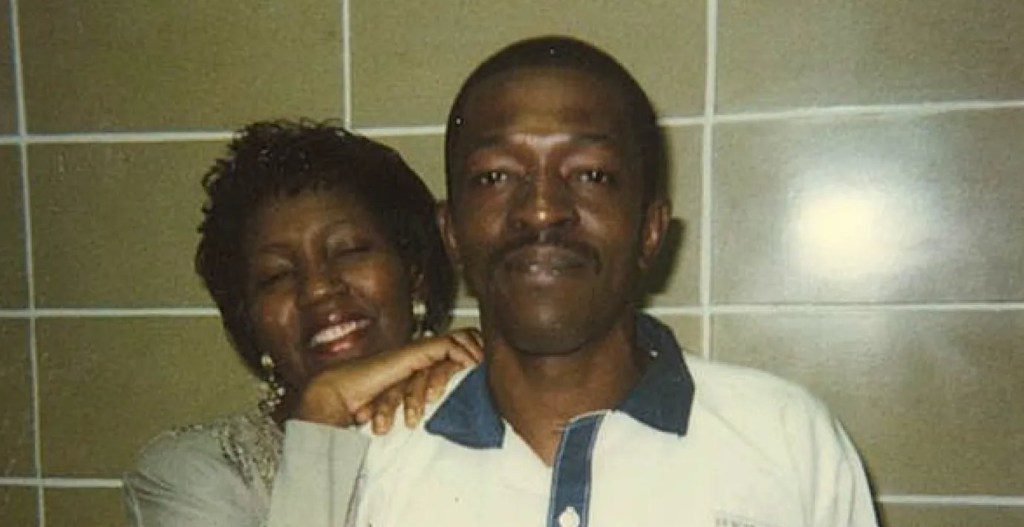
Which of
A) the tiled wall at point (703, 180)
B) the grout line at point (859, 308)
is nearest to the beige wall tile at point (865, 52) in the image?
the tiled wall at point (703, 180)

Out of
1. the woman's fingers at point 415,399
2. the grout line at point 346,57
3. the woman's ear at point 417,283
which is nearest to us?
the woman's fingers at point 415,399

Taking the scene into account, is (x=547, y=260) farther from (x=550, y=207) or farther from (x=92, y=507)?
(x=92, y=507)

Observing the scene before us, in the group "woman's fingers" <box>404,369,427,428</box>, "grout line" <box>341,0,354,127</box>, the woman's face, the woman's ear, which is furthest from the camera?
"grout line" <box>341,0,354,127</box>

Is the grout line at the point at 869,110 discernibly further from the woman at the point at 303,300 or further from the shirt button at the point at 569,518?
the shirt button at the point at 569,518

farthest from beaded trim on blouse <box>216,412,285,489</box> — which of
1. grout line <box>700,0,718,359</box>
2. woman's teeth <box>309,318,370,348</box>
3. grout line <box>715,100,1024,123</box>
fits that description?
grout line <box>715,100,1024,123</box>

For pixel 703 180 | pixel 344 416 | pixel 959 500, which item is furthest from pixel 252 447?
pixel 959 500

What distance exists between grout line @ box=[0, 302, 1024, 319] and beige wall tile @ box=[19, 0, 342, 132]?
→ 249 mm

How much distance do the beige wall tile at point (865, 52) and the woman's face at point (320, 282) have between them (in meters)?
0.48

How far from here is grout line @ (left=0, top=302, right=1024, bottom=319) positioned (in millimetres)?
1053

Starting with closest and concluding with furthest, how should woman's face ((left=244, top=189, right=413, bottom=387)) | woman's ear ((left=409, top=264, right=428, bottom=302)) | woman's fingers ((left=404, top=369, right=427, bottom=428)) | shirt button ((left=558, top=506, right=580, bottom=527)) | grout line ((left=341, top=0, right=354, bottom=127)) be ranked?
shirt button ((left=558, top=506, right=580, bottom=527))
woman's fingers ((left=404, top=369, right=427, bottom=428))
woman's face ((left=244, top=189, right=413, bottom=387))
woman's ear ((left=409, top=264, right=428, bottom=302))
grout line ((left=341, top=0, right=354, bottom=127))

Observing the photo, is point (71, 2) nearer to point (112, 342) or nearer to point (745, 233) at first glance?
point (112, 342)

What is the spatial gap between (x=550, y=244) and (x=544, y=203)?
1.4 inches

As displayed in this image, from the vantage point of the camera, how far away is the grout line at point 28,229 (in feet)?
3.91

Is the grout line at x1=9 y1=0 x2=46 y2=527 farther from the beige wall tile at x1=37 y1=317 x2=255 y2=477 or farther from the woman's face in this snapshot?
the woman's face
